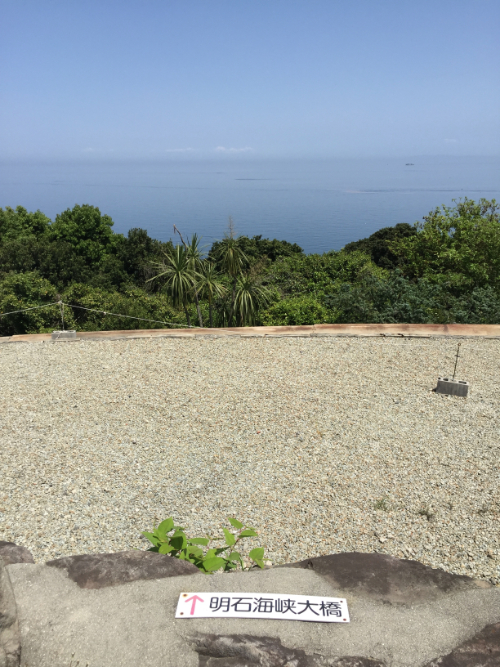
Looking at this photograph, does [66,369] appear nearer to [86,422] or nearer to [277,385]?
[86,422]

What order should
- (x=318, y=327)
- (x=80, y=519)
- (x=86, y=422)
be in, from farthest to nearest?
(x=318, y=327), (x=86, y=422), (x=80, y=519)

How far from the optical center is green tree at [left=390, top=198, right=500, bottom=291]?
440 inches

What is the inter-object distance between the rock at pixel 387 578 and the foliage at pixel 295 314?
729cm

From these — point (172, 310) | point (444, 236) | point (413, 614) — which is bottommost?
point (172, 310)

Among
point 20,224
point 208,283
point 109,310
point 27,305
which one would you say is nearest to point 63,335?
point 208,283

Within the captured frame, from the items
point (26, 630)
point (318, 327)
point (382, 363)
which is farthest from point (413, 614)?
point (318, 327)

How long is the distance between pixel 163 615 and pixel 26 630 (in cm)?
56

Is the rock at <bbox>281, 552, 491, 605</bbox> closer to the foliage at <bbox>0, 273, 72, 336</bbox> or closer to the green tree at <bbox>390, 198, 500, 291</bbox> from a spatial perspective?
the green tree at <bbox>390, 198, 500, 291</bbox>

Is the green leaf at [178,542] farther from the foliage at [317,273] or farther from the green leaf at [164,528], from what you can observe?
the foliage at [317,273]

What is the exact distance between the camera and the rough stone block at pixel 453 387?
585 centimetres

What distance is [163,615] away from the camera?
2.15 metres

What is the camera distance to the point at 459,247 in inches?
508

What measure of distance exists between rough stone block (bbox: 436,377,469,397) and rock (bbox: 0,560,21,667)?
5.09 m

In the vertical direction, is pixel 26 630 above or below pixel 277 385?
above
